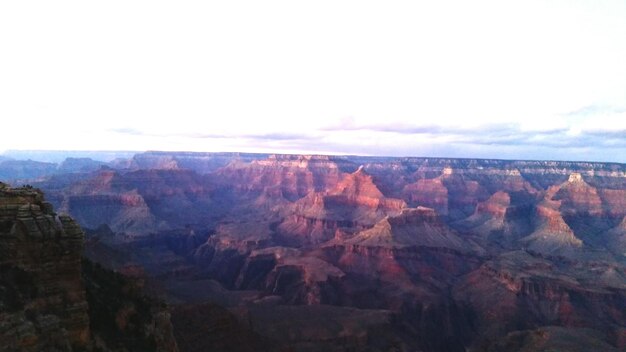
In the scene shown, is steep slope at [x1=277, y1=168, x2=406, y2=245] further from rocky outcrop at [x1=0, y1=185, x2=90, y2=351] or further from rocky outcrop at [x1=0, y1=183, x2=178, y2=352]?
rocky outcrop at [x1=0, y1=185, x2=90, y2=351]

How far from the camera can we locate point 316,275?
11700 cm

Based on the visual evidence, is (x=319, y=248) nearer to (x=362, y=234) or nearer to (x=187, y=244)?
(x=362, y=234)

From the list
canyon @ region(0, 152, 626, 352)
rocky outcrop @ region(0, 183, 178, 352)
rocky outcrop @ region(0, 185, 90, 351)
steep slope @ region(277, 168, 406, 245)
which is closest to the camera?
rocky outcrop @ region(0, 183, 178, 352)

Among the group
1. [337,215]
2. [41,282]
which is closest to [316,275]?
[337,215]

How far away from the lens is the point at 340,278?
118 meters

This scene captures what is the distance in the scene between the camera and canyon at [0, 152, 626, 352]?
2014 centimetres

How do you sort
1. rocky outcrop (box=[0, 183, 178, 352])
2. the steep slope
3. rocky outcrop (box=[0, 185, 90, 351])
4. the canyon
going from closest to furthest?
rocky outcrop (box=[0, 183, 178, 352]) → rocky outcrop (box=[0, 185, 90, 351]) → the canyon → the steep slope

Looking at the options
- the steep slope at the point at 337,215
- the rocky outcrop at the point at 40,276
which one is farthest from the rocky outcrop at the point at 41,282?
the steep slope at the point at 337,215

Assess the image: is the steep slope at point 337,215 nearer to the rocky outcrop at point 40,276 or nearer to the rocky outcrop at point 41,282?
the rocky outcrop at point 41,282

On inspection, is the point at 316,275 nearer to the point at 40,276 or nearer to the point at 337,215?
the point at 337,215

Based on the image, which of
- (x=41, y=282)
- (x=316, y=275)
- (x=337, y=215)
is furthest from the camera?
(x=337, y=215)

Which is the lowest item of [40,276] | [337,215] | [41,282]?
[337,215]

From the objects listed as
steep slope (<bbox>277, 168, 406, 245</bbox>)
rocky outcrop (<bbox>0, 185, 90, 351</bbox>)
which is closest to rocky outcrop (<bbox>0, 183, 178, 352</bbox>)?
rocky outcrop (<bbox>0, 185, 90, 351</bbox>)

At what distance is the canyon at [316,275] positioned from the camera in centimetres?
2014
